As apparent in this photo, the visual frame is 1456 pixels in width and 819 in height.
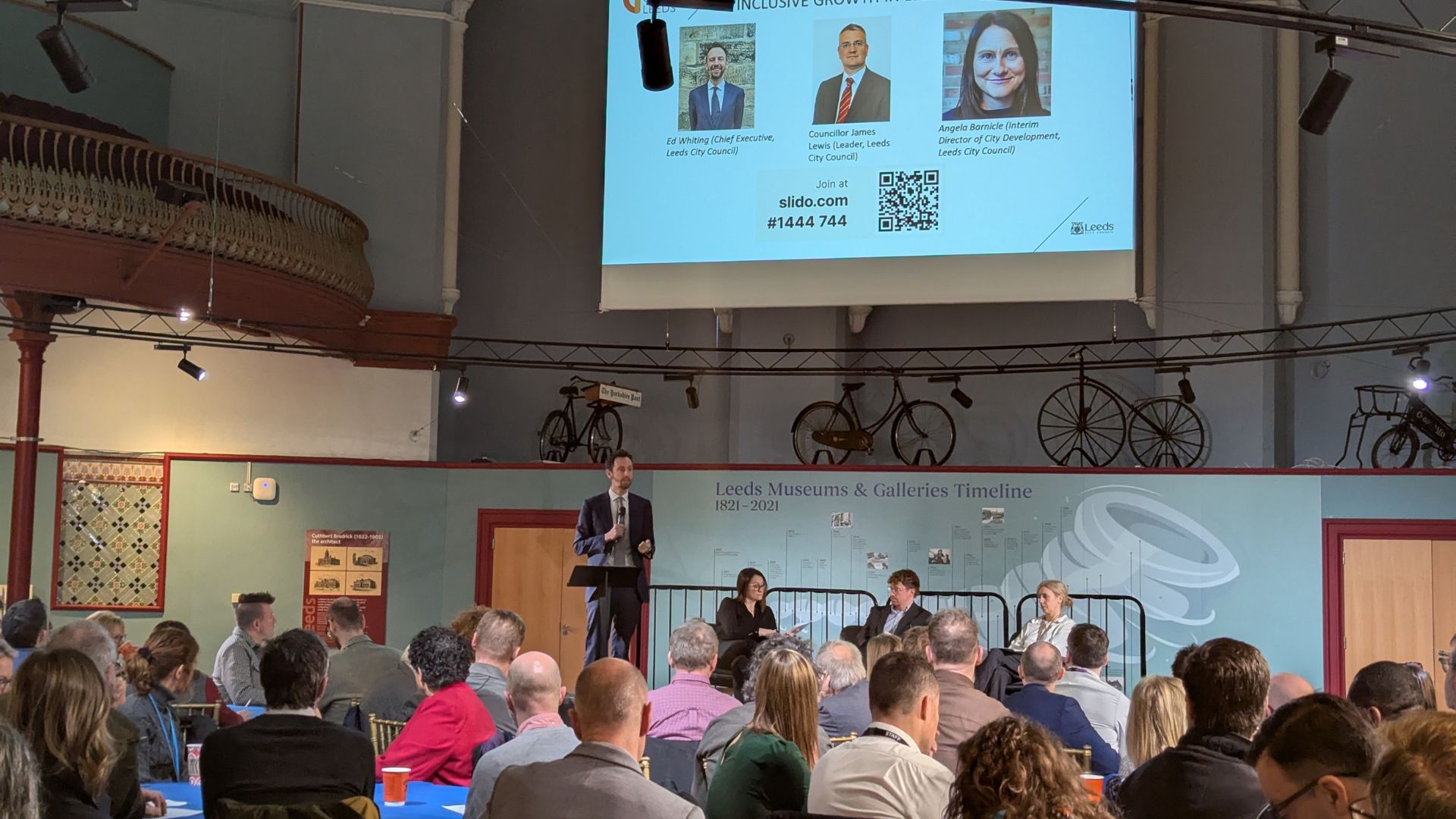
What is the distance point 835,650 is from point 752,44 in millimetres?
9037

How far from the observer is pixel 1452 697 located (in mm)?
4031

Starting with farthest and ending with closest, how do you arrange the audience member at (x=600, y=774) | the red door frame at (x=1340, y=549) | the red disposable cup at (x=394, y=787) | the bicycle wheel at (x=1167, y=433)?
1. the bicycle wheel at (x=1167, y=433)
2. the red door frame at (x=1340, y=549)
3. the red disposable cup at (x=394, y=787)
4. the audience member at (x=600, y=774)

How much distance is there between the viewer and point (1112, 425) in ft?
48.9

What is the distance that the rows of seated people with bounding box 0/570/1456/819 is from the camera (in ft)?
7.51

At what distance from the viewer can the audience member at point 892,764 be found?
11.1 ft

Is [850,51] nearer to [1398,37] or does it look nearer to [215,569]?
[1398,37]

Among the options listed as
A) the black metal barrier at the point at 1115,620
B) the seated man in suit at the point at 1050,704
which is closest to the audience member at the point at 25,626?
the seated man in suit at the point at 1050,704

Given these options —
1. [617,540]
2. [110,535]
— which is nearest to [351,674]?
[617,540]

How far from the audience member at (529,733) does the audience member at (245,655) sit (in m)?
2.96

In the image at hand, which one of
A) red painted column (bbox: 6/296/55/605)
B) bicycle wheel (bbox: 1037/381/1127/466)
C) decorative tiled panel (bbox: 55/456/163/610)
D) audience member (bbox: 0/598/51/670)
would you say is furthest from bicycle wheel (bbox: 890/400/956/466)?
audience member (bbox: 0/598/51/670)

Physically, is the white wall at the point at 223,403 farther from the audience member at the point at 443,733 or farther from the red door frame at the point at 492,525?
the audience member at the point at 443,733

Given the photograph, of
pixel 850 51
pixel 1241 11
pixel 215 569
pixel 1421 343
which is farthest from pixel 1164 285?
pixel 215 569

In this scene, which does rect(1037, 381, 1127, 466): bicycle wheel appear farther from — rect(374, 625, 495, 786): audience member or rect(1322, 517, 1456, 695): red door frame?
rect(374, 625, 495, 786): audience member

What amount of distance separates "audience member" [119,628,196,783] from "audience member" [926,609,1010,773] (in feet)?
8.99
